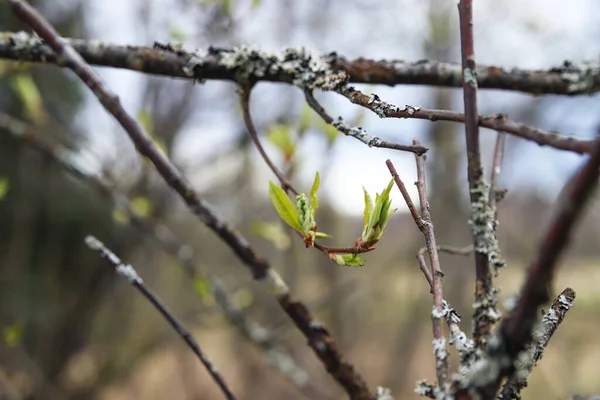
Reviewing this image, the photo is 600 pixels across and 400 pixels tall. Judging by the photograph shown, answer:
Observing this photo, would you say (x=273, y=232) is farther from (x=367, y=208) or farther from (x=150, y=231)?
(x=367, y=208)

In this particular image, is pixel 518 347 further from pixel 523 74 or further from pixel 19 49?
pixel 19 49

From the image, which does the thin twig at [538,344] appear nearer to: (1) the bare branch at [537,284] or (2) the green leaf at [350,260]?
(1) the bare branch at [537,284]

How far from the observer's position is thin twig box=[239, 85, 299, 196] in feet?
1.99

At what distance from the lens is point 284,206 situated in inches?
20.2

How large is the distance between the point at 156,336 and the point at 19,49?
10.6 ft

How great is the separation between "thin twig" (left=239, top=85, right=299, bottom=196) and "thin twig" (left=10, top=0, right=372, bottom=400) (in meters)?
0.15

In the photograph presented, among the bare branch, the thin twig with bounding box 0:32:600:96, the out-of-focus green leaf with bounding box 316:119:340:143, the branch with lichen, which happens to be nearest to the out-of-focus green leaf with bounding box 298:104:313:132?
the out-of-focus green leaf with bounding box 316:119:340:143

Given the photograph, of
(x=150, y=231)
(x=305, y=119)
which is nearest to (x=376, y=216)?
(x=305, y=119)

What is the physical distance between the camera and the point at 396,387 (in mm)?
4301

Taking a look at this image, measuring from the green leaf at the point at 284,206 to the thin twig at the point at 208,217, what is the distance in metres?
0.23

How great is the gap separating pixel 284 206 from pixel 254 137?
0.15m

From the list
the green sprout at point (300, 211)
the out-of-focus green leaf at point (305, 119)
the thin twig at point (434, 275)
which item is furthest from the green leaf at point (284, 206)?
the out-of-focus green leaf at point (305, 119)

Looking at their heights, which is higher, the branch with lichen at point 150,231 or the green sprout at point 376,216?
the branch with lichen at point 150,231

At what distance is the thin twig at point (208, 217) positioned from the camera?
2.14 ft
